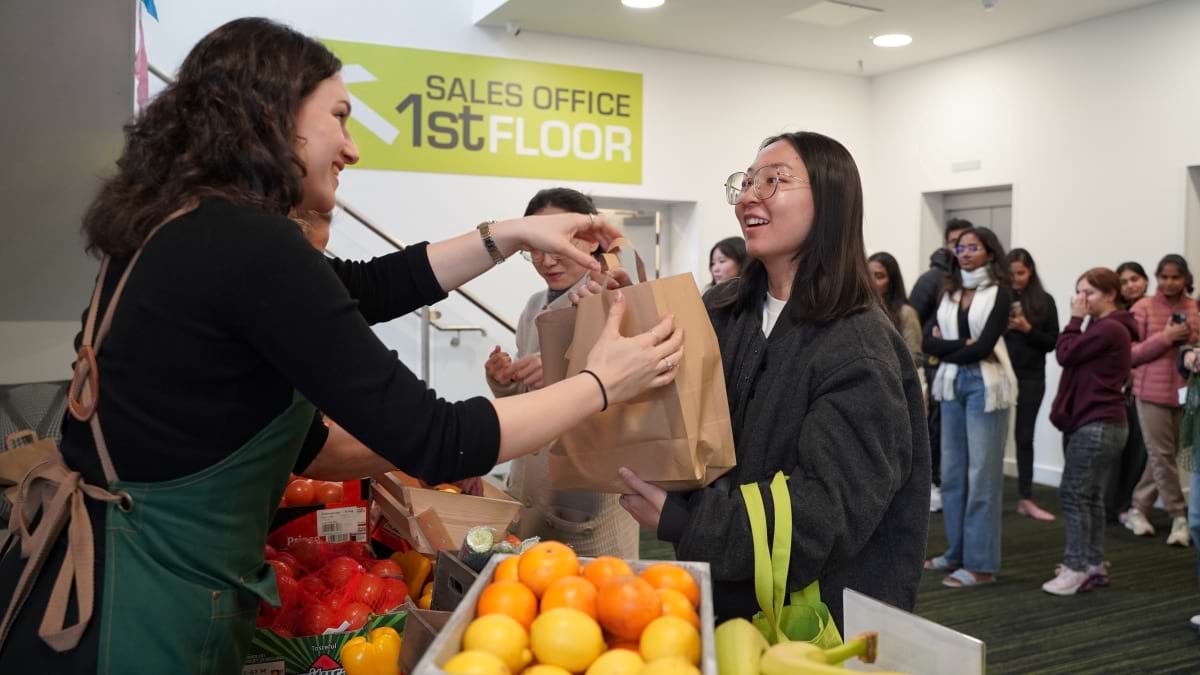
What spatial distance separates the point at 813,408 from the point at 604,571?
22.9 inches

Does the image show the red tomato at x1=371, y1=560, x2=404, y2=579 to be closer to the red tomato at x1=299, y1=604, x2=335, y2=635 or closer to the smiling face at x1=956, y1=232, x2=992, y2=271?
the red tomato at x1=299, y1=604, x2=335, y2=635

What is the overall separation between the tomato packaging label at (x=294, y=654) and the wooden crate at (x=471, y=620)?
1.65 ft

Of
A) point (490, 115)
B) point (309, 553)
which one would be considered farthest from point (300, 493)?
point (490, 115)

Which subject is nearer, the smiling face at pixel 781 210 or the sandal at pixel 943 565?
the smiling face at pixel 781 210

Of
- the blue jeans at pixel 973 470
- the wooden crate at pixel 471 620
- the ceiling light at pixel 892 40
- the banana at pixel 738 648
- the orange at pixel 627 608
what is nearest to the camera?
the wooden crate at pixel 471 620

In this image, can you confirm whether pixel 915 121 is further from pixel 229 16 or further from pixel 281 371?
pixel 281 371

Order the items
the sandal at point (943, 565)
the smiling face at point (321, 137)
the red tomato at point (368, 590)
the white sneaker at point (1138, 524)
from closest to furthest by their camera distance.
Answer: the smiling face at point (321, 137) → the red tomato at point (368, 590) → the sandal at point (943, 565) → the white sneaker at point (1138, 524)

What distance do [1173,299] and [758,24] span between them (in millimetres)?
3186

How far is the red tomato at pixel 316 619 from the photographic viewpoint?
1.66 meters

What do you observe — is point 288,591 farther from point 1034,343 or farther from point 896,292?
point 1034,343

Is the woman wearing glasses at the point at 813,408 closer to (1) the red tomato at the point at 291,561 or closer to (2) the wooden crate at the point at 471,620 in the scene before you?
(2) the wooden crate at the point at 471,620

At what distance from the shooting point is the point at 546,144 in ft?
23.1

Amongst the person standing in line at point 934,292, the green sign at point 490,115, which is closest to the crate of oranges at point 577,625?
the person standing in line at point 934,292

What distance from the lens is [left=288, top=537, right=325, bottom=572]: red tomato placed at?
1953 mm
